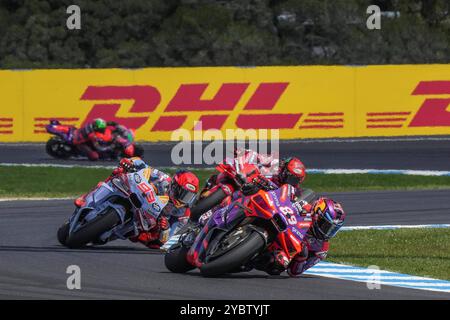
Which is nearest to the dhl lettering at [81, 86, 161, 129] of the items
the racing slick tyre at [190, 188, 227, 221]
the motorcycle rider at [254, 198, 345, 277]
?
the racing slick tyre at [190, 188, 227, 221]

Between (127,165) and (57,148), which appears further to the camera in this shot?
(57,148)

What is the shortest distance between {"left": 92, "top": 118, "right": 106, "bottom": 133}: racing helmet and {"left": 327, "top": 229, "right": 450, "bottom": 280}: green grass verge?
1274 centimetres

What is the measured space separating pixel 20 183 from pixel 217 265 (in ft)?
44.8

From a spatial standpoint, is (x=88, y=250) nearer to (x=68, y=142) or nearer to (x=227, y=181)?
(x=227, y=181)

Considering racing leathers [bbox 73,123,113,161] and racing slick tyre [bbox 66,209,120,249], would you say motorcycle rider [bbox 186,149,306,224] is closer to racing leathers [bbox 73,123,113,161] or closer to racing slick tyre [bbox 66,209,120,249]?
racing slick tyre [bbox 66,209,120,249]

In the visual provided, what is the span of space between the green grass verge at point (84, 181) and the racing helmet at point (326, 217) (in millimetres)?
11517

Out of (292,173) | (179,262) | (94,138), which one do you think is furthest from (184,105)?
(179,262)

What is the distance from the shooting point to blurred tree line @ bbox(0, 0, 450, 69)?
121 ft

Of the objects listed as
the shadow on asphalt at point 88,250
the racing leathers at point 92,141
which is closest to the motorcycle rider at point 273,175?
the shadow on asphalt at point 88,250

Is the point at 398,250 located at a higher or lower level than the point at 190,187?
lower

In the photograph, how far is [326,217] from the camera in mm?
11570

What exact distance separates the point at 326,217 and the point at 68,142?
17.5 meters

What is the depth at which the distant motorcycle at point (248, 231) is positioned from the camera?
1115cm

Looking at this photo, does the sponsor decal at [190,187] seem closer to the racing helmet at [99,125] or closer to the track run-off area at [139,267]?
the track run-off area at [139,267]
